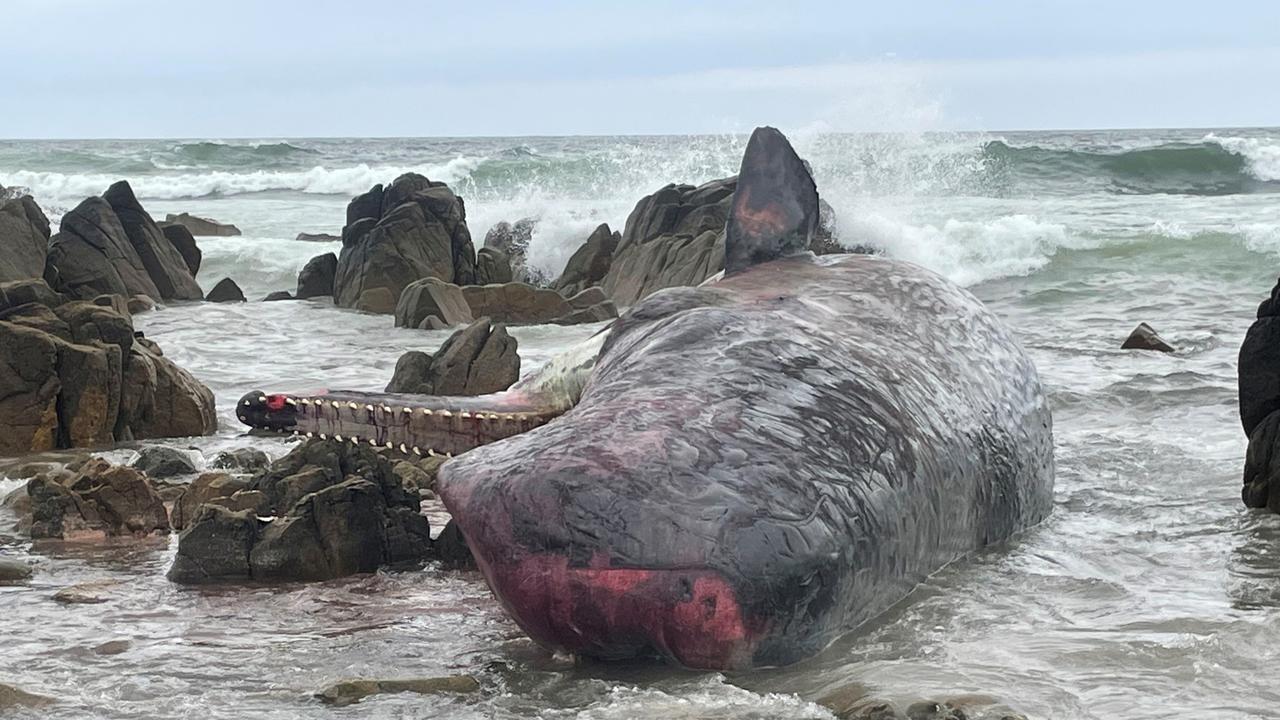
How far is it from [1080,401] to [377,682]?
6.54 m

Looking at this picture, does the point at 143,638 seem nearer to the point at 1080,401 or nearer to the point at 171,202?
the point at 1080,401

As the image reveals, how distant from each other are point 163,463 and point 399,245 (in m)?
11.2

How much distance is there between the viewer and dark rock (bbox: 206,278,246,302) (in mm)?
18430

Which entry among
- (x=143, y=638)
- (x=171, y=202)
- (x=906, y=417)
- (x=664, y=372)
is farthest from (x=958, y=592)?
(x=171, y=202)

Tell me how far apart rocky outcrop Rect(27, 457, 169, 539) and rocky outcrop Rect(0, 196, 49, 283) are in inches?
384

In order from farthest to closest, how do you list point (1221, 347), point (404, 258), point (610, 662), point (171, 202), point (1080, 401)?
point (171, 202), point (404, 258), point (1221, 347), point (1080, 401), point (610, 662)

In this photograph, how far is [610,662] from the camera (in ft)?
13.7

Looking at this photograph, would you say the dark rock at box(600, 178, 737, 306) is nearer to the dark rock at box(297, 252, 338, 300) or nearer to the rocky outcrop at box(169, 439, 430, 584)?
the dark rock at box(297, 252, 338, 300)

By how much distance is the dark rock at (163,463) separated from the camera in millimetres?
7359

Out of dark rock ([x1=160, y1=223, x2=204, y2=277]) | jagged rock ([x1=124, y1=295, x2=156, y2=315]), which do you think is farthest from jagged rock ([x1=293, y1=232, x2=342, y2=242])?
jagged rock ([x1=124, y1=295, x2=156, y2=315])

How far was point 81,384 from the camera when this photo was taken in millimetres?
8523

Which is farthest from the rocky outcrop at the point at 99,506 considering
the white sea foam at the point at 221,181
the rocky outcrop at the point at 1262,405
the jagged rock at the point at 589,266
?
the white sea foam at the point at 221,181

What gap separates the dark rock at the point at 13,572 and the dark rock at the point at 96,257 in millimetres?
11259

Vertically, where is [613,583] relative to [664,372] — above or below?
below
